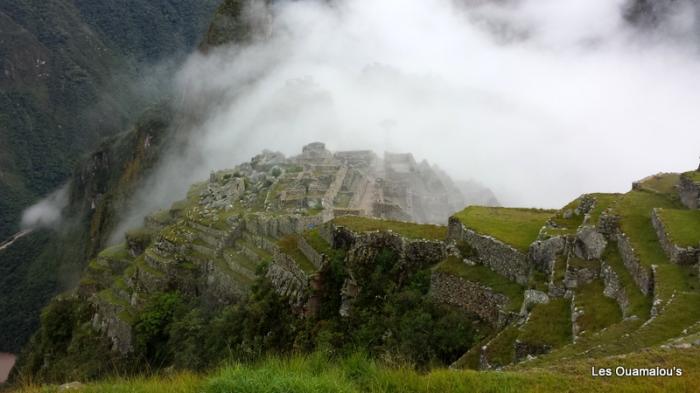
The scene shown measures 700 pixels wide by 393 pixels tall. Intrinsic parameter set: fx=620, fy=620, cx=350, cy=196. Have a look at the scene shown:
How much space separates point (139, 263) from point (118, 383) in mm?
29521

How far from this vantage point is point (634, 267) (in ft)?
35.5

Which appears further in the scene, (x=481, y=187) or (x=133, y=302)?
(x=481, y=187)

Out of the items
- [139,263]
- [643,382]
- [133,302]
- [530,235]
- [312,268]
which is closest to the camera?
[643,382]

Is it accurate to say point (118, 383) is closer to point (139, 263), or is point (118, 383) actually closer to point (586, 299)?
point (586, 299)

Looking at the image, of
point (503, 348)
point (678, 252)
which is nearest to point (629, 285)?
point (678, 252)

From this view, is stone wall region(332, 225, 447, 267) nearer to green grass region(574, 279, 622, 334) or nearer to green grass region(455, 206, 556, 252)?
green grass region(455, 206, 556, 252)

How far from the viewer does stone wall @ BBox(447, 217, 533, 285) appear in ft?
43.1

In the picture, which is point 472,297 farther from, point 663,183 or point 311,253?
point 311,253

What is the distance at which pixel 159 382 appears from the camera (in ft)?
25.6

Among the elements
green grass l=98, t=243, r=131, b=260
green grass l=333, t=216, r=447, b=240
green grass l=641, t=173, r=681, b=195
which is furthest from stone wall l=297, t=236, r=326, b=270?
green grass l=98, t=243, r=131, b=260

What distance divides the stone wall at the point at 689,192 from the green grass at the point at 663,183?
0.50m

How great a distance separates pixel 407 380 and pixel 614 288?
18.5 feet

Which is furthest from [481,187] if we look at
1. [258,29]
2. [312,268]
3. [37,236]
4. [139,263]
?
[37,236]

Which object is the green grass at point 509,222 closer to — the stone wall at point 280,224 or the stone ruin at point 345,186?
the stone wall at point 280,224
